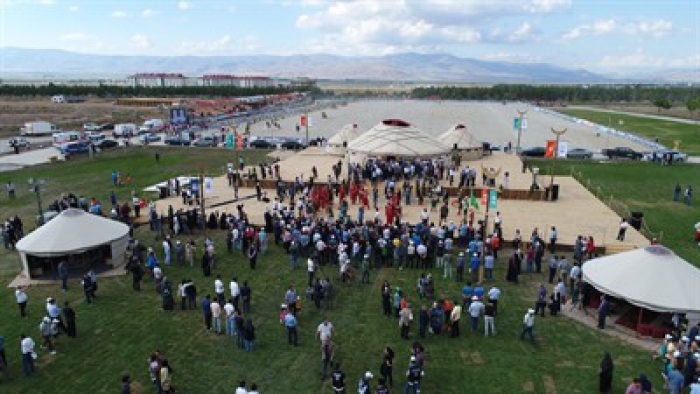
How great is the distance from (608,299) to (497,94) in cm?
14174

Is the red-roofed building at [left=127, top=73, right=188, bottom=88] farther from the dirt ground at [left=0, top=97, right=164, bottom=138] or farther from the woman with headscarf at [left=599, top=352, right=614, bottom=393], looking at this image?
the woman with headscarf at [left=599, top=352, right=614, bottom=393]

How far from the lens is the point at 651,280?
13.9 metres

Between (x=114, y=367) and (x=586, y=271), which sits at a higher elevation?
(x=586, y=271)

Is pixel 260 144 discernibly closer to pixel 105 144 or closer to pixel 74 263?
pixel 105 144

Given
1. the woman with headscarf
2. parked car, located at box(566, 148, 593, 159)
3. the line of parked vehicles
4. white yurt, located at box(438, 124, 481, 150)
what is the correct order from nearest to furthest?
the woman with headscarf < white yurt, located at box(438, 124, 481, 150) < the line of parked vehicles < parked car, located at box(566, 148, 593, 159)

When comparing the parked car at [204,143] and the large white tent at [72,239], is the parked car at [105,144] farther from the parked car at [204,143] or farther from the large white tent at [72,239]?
the large white tent at [72,239]

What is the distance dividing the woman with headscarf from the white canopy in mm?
3302

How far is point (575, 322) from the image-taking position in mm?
14430

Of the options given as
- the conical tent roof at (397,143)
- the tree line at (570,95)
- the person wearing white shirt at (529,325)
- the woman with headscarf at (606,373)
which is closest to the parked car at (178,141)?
the conical tent roof at (397,143)

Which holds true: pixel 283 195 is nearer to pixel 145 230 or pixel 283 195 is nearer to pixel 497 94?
pixel 145 230

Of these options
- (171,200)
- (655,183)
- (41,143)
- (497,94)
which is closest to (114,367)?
(171,200)

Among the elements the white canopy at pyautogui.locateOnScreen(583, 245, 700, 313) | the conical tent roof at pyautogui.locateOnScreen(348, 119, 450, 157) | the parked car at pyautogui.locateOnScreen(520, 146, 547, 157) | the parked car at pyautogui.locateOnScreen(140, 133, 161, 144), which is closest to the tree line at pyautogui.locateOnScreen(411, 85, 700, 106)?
the parked car at pyautogui.locateOnScreen(520, 146, 547, 157)

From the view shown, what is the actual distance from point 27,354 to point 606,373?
43.0 feet

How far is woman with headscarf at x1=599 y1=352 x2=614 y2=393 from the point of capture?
1098cm
